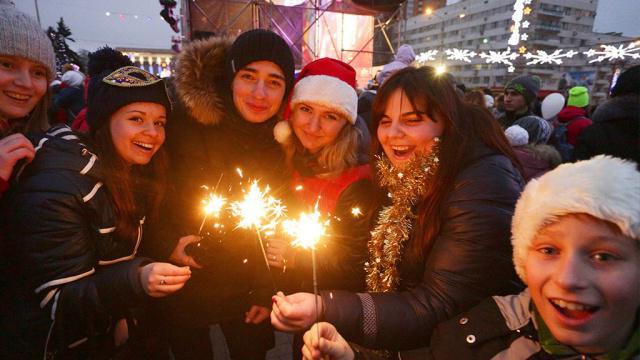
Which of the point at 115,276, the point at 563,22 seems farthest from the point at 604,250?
the point at 563,22

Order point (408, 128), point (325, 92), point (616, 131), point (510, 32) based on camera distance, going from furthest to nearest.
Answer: point (510, 32) < point (616, 131) < point (325, 92) < point (408, 128)

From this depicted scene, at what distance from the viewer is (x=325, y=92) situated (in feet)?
9.04

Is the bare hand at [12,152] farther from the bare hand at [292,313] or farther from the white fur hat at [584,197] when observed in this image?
the white fur hat at [584,197]

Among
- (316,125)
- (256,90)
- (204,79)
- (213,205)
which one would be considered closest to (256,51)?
(256,90)

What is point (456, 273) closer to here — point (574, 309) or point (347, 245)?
point (574, 309)

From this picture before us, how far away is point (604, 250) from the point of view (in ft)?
4.17

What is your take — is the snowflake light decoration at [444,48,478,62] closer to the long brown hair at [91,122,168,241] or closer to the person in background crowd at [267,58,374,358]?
the person in background crowd at [267,58,374,358]

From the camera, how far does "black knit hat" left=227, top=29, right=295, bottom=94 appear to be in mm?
2719

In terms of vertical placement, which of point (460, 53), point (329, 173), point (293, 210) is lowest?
point (293, 210)

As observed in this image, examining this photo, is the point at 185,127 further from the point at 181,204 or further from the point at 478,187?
the point at 478,187

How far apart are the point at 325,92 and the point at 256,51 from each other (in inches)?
26.4

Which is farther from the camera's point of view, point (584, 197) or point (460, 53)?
point (460, 53)

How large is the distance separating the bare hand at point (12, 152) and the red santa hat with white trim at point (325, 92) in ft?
5.38

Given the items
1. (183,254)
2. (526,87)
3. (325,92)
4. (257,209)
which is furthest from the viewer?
(526,87)
